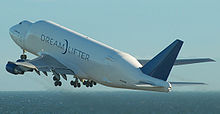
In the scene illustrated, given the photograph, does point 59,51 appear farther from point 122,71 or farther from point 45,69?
point 122,71

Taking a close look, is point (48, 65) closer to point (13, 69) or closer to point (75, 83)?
point (75, 83)

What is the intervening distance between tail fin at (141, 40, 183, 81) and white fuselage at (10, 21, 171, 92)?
2.48 ft

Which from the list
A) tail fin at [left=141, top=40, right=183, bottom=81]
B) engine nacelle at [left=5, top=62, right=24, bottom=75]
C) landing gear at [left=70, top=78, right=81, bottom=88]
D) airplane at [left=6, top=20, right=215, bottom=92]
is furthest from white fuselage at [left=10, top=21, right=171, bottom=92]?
engine nacelle at [left=5, top=62, right=24, bottom=75]

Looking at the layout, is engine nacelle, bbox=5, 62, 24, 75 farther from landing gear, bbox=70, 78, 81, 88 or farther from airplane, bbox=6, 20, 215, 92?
landing gear, bbox=70, 78, 81, 88

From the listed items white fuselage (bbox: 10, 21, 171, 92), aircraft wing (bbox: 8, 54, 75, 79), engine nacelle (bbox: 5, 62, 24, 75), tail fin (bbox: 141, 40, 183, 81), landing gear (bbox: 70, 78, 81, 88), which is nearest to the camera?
tail fin (bbox: 141, 40, 183, 81)

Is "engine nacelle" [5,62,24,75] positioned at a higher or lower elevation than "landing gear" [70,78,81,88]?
higher

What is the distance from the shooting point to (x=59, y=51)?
56.6 m

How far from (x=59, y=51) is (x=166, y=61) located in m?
15.8

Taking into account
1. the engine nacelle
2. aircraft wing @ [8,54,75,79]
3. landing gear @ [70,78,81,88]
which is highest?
aircraft wing @ [8,54,75,79]

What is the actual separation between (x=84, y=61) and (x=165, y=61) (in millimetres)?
10604

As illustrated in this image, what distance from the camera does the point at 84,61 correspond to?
173 ft

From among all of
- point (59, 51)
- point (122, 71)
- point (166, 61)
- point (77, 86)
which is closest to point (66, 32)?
point (59, 51)

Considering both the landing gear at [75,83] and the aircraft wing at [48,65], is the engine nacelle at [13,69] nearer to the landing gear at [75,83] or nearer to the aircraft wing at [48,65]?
the aircraft wing at [48,65]

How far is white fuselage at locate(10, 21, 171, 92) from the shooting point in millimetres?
48375
